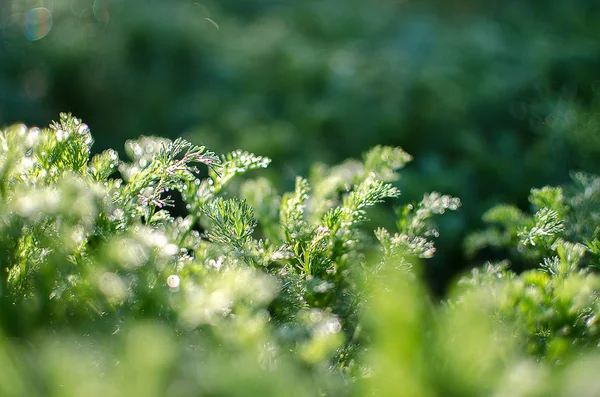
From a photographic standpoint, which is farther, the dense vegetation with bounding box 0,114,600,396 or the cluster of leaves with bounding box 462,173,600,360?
the cluster of leaves with bounding box 462,173,600,360

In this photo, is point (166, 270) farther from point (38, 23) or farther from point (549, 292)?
point (38, 23)

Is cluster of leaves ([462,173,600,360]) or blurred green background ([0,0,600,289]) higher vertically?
blurred green background ([0,0,600,289])

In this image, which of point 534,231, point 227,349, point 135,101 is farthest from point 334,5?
point 227,349

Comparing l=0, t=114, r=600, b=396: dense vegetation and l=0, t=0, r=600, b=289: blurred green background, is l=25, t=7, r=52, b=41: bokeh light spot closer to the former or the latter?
l=0, t=0, r=600, b=289: blurred green background

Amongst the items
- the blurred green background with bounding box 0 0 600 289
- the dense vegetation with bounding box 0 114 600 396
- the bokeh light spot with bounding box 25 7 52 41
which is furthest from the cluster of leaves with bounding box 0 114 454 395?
the bokeh light spot with bounding box 25 7 52 41

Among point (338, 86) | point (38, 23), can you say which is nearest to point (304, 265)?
point (338, 86)

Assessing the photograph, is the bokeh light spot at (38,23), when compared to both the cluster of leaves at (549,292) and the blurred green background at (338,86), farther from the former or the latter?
the cluster of leaves at (549,292)
